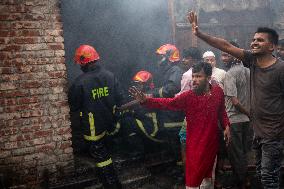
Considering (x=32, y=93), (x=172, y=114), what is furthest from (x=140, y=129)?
(x=32, y=93)

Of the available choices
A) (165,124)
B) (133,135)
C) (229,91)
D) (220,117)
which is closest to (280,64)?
(220,117)

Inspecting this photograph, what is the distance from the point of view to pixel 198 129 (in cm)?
417

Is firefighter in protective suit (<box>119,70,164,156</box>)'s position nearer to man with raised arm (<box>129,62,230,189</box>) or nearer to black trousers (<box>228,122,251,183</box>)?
black trousers (<box>228,122,251,183</box>)

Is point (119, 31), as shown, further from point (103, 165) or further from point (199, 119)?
point (199, 119)

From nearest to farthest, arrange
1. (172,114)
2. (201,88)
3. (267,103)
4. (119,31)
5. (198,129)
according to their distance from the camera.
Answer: (267,103)
(198,129)
(201,88)
(172,114)
(119,31)

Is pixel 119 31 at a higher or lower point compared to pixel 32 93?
higher

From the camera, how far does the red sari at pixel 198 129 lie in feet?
13.6

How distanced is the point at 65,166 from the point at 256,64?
127 inches

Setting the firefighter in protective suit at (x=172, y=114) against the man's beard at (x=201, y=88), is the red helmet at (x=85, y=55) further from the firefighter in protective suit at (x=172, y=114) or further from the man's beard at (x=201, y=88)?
the man's beard at (x=201, y=88)

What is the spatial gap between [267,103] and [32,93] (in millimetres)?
3252

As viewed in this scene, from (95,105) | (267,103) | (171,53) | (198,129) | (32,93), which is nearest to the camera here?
(267,103)

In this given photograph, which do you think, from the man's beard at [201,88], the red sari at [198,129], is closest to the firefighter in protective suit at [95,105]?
the red sari at [198,129]

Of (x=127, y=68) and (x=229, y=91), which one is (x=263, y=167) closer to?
(x=229, y=91)

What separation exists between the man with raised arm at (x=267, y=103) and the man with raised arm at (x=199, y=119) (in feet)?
1.71
